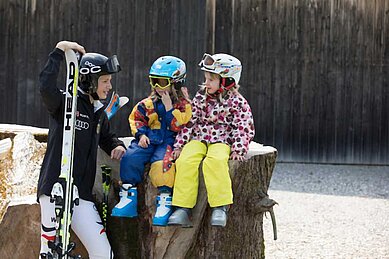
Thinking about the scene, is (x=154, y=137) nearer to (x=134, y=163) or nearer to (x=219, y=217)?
(x=134, y=163)

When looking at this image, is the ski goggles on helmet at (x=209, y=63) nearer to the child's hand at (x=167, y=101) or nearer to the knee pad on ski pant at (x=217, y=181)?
the child's hand at (x=167, y=101)

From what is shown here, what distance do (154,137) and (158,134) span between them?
0.12 ft

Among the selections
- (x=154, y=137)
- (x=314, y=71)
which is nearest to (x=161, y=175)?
(x=154, y=137)

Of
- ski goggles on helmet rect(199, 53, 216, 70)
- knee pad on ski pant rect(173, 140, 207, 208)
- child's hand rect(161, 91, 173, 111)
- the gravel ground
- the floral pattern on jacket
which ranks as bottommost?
the gravel ground

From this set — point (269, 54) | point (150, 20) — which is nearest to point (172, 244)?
point (150, 20)

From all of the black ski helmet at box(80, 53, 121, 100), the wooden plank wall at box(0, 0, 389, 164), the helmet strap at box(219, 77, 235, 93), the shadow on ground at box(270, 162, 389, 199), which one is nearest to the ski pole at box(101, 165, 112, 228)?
the black ski helmet at box(80, 53, 121, 100)

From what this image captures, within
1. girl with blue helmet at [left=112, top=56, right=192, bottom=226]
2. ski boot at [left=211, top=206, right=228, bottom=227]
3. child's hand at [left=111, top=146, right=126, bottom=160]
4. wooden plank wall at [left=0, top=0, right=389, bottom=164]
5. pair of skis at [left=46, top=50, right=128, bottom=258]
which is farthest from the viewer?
wooden plank wall at [left=0, top=0, right=389, bottom=164]

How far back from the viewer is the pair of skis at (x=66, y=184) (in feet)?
13.9

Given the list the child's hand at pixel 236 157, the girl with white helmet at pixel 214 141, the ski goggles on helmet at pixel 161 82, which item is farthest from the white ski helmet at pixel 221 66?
the child's hand at pixel 236 157

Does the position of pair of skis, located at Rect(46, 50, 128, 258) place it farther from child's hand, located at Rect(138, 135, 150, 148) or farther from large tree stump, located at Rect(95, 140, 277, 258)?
large tree stump, located at Rect(95, 140, 277, 258)

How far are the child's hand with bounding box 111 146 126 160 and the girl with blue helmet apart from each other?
32mm

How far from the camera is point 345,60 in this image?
1107 cm

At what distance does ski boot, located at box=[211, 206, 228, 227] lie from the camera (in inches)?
176

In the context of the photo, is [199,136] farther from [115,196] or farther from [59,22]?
[59,22]
